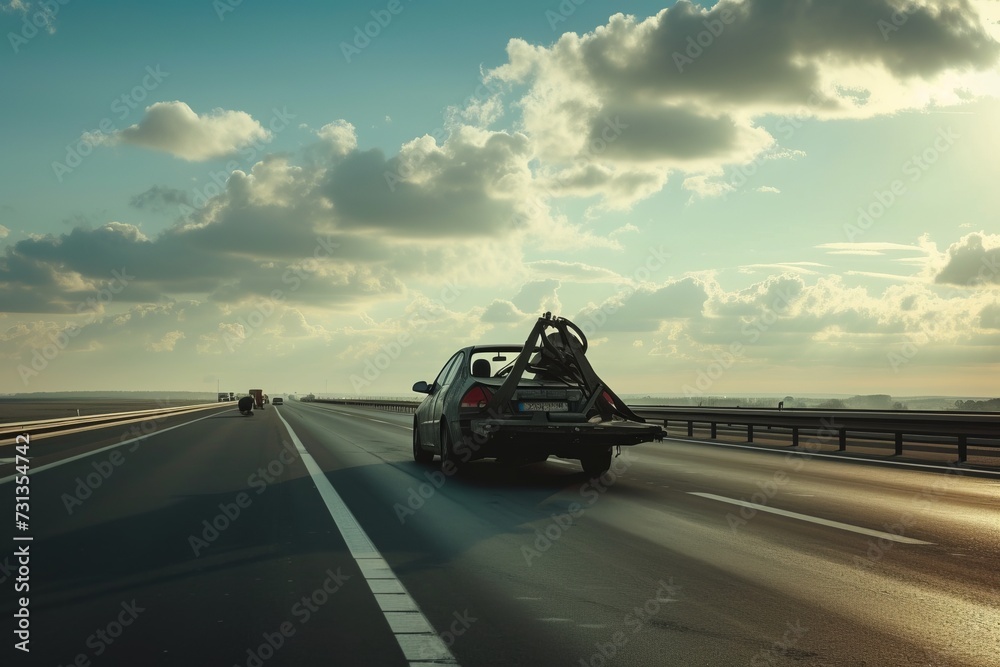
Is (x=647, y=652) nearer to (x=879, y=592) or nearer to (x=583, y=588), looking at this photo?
(x=583, y=588)

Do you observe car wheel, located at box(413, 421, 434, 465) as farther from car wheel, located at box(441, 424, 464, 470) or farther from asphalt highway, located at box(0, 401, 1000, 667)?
asphalt highway, located at box(0, 401, 1000, 667)

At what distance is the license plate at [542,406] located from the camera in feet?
40.6

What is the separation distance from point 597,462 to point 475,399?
2.16m

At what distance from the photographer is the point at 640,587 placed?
5891 millimetres

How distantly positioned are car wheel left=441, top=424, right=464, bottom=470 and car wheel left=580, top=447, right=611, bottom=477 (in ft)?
6.05

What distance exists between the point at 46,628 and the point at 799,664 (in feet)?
12.8

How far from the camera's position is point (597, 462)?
44.1 feet

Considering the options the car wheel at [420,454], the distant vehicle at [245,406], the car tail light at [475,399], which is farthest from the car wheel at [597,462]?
the distant vehicle at [245,406]

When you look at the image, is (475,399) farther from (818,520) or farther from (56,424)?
(56,424)

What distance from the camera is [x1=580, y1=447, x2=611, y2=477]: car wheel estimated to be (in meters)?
13.3

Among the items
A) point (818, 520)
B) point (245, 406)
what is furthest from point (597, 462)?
point (245, 406)

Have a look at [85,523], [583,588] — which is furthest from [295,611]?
[85,523]

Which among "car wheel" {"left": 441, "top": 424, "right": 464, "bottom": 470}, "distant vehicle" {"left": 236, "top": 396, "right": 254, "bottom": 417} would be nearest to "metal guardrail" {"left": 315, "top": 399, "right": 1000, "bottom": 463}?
"car wheel" {"left": 441, "top": 424, "right": 464, "bottom": 470}

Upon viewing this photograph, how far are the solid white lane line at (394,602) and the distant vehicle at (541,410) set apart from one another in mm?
3232
